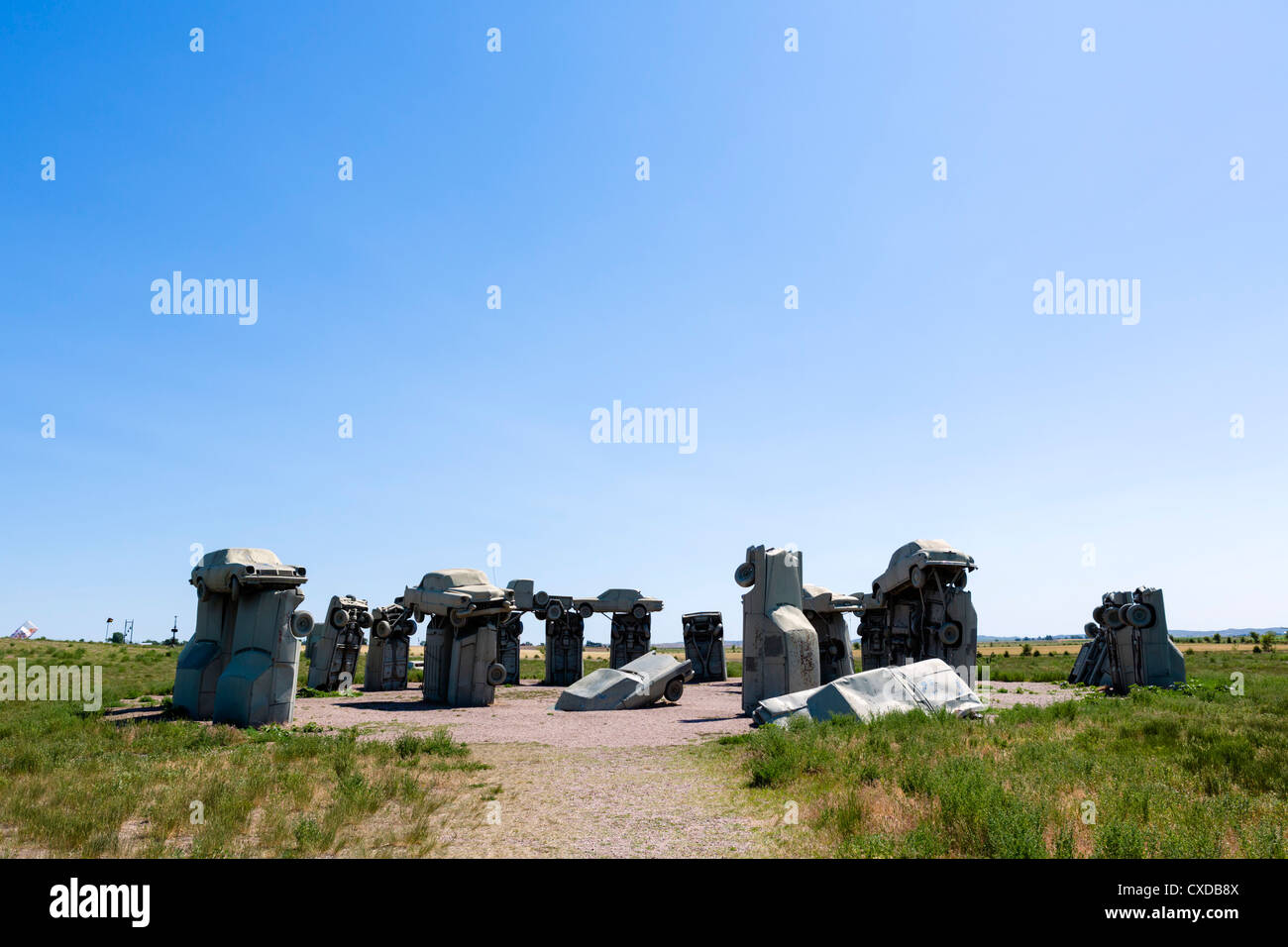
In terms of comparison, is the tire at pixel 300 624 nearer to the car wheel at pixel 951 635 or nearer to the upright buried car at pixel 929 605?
the upright buried car at pixel 929 605

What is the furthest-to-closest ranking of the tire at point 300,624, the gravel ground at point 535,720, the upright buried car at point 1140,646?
the upright buried car at point 1140,646
the tire at point 300,624
the gravel ground at point 535,720

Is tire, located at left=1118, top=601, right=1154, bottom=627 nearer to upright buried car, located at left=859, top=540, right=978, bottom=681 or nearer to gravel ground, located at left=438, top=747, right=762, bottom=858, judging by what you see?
upright buried car, located at left=859, top=540, right=978, bottom=681

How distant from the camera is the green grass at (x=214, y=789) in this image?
23.1 feet

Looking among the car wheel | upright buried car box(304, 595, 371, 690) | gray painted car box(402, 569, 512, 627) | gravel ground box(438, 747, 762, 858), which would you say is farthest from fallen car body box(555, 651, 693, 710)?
upright buried car box(304, 595, 371, 690)

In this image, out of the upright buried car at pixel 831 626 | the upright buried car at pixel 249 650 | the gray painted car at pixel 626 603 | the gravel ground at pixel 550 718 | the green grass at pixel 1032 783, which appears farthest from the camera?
the gray painted car at pixel 626 603

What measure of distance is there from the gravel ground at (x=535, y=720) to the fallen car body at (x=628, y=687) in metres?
0.39

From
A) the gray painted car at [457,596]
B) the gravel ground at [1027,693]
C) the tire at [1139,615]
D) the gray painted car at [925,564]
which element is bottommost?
the gravel ground at [1027,693]

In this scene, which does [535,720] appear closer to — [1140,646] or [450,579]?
[450,579]

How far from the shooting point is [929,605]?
23.2 m

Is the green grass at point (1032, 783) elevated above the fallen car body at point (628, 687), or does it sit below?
above

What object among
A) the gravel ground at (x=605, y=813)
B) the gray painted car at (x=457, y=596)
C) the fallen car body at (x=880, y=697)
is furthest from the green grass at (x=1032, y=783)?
the gray painted car at (x=457, y=596)

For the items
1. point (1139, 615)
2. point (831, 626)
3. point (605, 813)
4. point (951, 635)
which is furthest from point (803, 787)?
point (831, 626)
